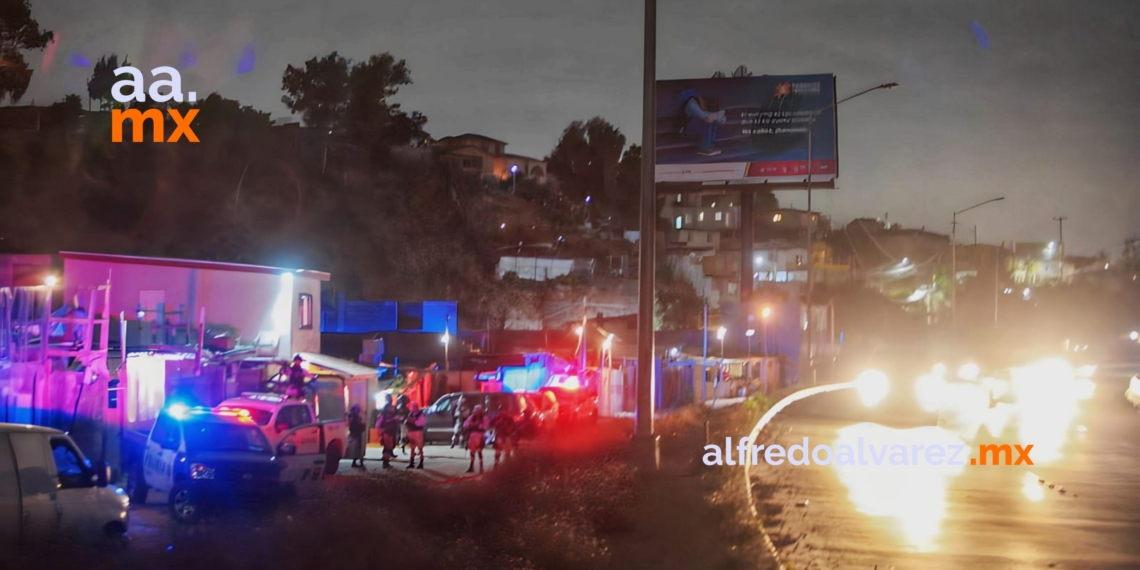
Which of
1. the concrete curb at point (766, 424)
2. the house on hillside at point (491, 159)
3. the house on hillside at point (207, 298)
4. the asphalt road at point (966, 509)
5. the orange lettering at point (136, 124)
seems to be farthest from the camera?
the house on hillside at point (491, 159)

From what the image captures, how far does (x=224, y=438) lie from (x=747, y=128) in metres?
39.4

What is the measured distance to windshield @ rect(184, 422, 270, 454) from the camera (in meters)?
13.2

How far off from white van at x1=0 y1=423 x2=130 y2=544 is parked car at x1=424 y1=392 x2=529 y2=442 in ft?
50.4

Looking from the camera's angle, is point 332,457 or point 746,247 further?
point 746,247

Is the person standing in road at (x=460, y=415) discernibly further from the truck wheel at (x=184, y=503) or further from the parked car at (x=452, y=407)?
the truck wheel at (x=184, y=503)

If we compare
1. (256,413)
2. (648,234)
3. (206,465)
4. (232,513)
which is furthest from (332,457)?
(648,234)

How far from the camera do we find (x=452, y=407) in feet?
82.5

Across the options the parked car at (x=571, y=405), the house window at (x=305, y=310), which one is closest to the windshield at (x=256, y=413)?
the parked car at (x=571, y=405)

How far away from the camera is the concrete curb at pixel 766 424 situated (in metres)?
10.9

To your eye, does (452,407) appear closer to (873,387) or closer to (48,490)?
(48,490)

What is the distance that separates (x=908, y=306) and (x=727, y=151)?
5362cm

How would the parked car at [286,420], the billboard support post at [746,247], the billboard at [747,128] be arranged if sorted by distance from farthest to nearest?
the billboard support post at [746,247] < the billboard at [747,128] < the parked car at [286,420]

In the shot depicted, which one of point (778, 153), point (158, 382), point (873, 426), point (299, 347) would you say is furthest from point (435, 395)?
point (778, 153)

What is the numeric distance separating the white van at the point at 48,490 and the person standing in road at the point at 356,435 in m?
9.80
